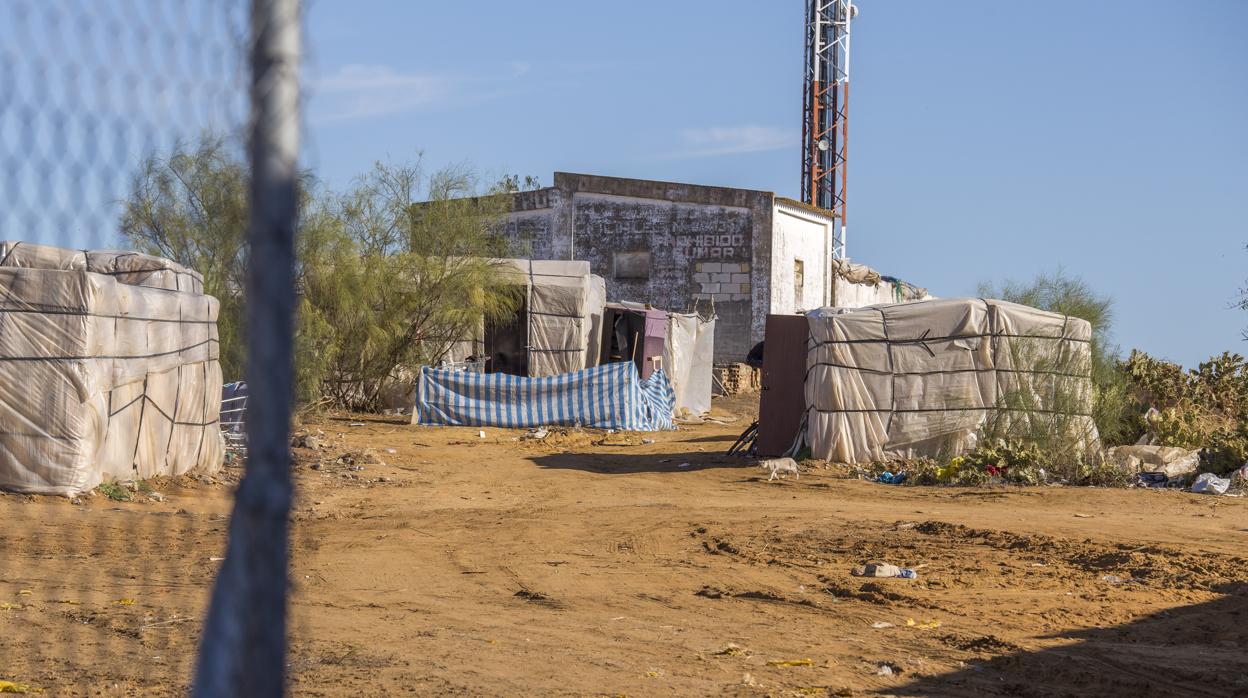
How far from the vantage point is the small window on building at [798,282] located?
3044cm

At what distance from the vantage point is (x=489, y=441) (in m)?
18.9

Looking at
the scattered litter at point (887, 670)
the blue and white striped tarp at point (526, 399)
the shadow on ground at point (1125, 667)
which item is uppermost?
the blue and white striped tarp at point (526, 399)

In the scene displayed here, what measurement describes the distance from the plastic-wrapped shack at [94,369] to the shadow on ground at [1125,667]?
7911 mm

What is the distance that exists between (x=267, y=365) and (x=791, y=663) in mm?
4429

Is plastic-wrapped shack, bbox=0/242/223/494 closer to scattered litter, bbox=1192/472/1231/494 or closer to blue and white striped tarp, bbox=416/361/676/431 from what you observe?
blue and white striped tarp, bbox=416/361/676/431

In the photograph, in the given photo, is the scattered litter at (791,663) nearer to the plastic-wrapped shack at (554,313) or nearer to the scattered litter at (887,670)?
the scattered litter at (887,670)

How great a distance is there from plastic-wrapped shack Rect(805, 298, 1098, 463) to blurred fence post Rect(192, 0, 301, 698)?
13718 millimetres

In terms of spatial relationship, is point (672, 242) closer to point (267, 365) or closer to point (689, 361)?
point (689, 361)

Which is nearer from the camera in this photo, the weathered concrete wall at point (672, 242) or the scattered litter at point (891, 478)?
the scattered litter at point (891, 478)

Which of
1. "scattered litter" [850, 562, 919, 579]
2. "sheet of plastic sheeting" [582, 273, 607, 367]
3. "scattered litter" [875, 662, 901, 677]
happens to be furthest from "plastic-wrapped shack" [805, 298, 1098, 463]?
"scattered litter" [875, 662, 901, 677]

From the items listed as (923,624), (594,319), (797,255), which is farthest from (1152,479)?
(797,255)

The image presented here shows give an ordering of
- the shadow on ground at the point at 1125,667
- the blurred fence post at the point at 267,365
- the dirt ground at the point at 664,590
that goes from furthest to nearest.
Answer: the dirt ground at the point at 664,590, the shadow on ground at the point at 1125,667, the blurred fence post at the point at 267,365

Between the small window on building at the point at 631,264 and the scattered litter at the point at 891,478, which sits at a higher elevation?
the small window on building at the point at 631,264

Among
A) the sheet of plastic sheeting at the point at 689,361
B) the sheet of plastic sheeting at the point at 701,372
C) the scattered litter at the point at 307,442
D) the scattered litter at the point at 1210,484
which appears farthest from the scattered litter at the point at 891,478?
the sheet of plastic sheeting at the point at 701,372
